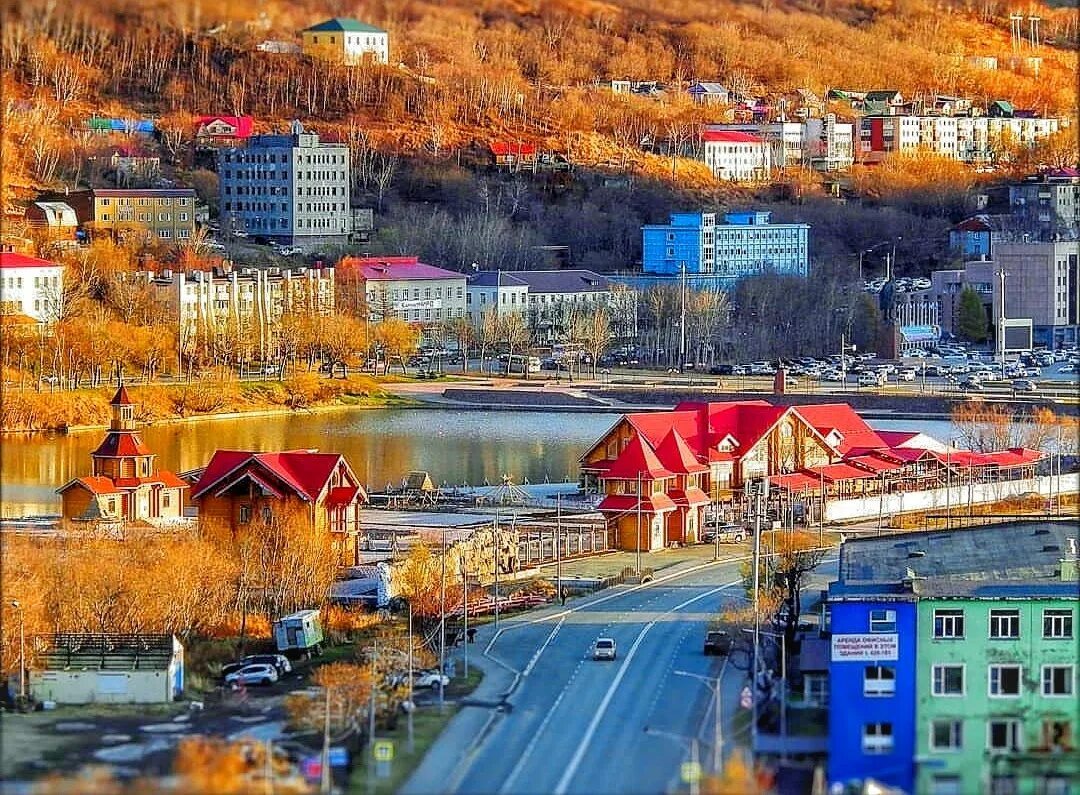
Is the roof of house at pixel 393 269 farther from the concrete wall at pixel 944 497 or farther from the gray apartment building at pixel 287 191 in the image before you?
the concrete wall at pixel 944 497

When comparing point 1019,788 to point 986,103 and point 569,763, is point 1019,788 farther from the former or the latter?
point 986,103

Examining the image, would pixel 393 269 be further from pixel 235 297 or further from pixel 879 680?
pixel 879 680

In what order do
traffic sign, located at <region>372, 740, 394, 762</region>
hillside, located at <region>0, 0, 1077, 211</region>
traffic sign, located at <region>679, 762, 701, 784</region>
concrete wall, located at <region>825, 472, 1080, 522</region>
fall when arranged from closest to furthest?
1. traffic sign, located at <region>679, 762, 701, 784</region>
2. traffic sign, located at <region>372, 740, 394, 762</region>
3. concrete wall, located at <region>825, 472, 1080, 522</region>
4. hillside, located at <region>0, 0, 1077, 211</region>

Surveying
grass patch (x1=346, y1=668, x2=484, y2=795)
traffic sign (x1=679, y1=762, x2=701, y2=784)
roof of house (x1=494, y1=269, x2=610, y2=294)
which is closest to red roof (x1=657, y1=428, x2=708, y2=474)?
grass patch (x1=346, y1=668, x2=484, y2=795)

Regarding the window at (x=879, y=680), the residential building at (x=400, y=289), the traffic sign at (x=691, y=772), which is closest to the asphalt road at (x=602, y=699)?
the traffic sign at (x=691, y=772)

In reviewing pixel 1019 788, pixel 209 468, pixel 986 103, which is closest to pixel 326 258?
pixel 209 468

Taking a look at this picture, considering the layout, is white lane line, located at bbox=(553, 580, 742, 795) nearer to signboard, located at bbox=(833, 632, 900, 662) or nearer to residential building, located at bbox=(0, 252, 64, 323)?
signboard, located at bbox=(833, 632, 900, 662)
